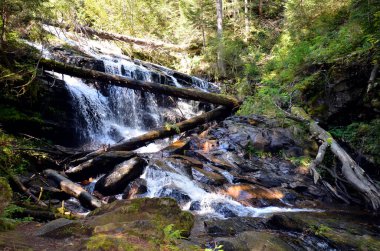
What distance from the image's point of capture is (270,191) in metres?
8.32

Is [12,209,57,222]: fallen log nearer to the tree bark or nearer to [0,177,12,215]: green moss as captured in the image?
[0,177,12,215]: green moss

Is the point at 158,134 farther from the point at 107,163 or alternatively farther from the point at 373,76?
the point at 373,76

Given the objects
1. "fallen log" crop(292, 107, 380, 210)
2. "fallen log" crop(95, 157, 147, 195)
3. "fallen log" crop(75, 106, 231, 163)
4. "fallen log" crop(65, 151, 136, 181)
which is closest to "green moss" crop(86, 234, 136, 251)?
"fallen log" crop(95, 157, 147, 195)

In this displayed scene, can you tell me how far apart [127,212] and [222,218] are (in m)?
2.85

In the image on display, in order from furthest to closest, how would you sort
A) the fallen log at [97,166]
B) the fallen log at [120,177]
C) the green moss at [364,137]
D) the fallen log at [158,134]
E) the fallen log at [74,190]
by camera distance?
the fallen log at [158,134]
the green moss at [364,137]
the fallen log at [97,166]
the fallen log at [120,177]
the fallen log at [74,190]

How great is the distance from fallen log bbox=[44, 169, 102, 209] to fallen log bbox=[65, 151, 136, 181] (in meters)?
0.61

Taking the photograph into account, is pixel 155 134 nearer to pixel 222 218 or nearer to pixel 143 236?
pixel 222 218

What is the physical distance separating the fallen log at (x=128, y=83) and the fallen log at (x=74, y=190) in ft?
11.3

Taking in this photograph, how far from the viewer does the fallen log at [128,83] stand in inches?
374

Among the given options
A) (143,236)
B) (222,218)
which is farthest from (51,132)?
(143,236)

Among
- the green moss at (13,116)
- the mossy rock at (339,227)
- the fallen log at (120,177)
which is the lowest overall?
the mossy rock at (339,227)

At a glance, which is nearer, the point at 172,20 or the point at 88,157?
the point at 88,157

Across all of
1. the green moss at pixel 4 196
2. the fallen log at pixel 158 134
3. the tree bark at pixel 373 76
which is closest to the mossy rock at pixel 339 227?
the tree bark at pixel 373 76

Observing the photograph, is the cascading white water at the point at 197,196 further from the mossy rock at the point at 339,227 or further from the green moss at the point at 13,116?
the green moss at the point at 13,116
